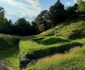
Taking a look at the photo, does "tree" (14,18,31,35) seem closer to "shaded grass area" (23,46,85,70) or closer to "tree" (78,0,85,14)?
"tree" (78,0,85,14)

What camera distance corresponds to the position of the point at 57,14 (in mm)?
94062

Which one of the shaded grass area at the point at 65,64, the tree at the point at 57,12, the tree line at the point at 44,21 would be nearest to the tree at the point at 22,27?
the tree line at the point at 44,21

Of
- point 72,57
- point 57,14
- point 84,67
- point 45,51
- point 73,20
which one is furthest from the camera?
point 57,14

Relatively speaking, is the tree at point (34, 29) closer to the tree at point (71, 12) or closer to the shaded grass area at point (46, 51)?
the tree at point (71, 12)

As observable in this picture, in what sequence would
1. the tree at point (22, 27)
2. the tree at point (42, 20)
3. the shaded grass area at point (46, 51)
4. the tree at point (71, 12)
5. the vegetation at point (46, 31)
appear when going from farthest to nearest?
the tree at point (22, 27) < the tree at point (42, 20) < the tree at point (71, 12) < the vegetation at point (46, 31) < the shaded grass area at point (46, 51)

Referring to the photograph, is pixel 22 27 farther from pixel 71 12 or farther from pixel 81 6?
pixel 81 6

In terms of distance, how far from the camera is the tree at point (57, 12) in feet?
308

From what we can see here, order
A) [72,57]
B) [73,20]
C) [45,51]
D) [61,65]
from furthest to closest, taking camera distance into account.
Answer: [73,20], [45,51], [72,57], [61,65]

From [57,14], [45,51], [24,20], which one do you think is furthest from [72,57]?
[24,20]

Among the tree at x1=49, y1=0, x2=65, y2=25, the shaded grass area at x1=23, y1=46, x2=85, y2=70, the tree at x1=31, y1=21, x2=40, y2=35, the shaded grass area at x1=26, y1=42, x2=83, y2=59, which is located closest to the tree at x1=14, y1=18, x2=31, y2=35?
the tree at x1=31, y1=21, x2=40, y2=35

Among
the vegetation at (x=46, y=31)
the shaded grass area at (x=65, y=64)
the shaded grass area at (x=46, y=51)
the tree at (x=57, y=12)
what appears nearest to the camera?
the shaded grass area at (x=65, y=64)

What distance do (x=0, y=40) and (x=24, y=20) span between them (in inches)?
1554

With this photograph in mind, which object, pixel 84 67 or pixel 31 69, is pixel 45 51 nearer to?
pixel 31 69

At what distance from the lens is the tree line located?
93.2 metres
